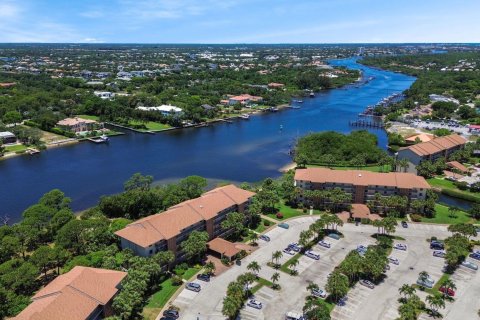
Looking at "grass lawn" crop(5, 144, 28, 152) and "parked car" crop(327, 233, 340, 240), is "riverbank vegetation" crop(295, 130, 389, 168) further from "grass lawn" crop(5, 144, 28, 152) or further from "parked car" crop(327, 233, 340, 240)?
"grass lawn" crop(5, 144, 28, 152)

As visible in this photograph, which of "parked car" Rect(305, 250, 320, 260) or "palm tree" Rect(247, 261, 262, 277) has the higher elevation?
"palm tree" Rect(247, 261, 262, 277)

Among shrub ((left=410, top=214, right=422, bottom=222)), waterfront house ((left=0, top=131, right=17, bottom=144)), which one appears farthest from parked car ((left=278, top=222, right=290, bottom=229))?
waterfront house ((left=0, top=131, right=17, bottom=144))

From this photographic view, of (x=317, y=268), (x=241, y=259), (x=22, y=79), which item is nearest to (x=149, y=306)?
(x=241, y=259)

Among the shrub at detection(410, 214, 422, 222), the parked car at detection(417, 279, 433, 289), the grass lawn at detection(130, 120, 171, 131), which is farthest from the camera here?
the grass lawn at detection(130, 120, 171, 131)

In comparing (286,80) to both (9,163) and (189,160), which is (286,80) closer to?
(189,160)

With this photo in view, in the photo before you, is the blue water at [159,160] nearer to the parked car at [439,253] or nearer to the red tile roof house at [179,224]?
the red tile roof house at [179,224]

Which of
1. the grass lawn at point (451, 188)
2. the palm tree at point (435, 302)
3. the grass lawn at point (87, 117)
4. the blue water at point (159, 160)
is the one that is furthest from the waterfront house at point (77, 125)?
the palm tree at point (435, 302)
